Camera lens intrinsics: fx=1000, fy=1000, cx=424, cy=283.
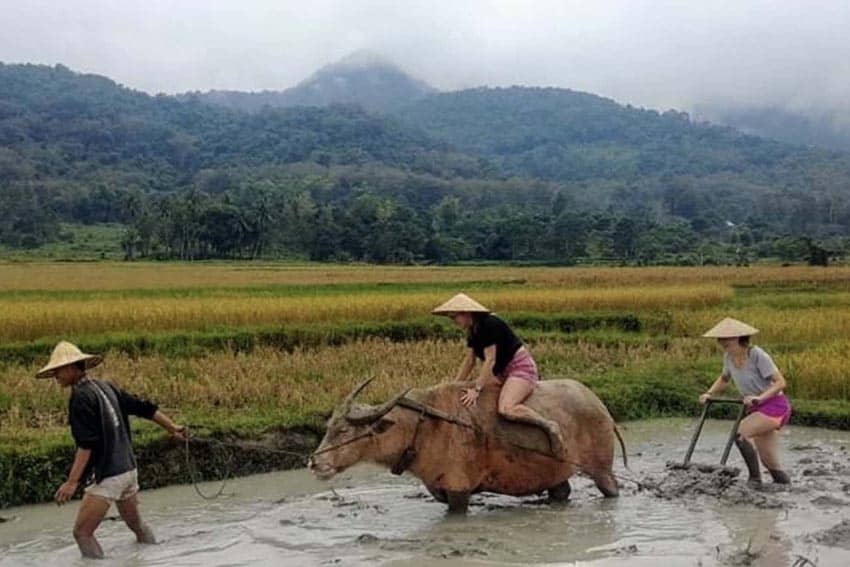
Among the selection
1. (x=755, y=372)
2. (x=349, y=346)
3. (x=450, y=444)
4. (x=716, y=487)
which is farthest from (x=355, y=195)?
(x=450, y=444)

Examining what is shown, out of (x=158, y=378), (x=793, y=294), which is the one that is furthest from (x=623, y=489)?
(x=793, y=294)

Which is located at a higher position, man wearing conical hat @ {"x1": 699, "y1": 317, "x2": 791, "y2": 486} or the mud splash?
man wearing conical hat @ {"x1": 699, "y1": 317, "x2": 791, "y2": 486}

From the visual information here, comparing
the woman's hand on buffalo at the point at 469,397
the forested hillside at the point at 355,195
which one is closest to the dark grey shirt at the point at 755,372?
the woman's hand on buffalo at the point at 469,397

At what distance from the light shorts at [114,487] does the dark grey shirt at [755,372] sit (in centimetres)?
494

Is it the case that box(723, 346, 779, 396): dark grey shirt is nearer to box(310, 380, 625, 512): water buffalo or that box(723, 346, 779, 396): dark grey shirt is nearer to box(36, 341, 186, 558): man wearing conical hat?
box(310, 380, 625, 512): water buffalo

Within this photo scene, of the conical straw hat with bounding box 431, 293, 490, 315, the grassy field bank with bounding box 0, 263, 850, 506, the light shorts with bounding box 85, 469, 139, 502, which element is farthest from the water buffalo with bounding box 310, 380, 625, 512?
the grassy field bank with bounding box 0, 263, 850, 506

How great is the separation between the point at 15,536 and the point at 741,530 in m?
5.63

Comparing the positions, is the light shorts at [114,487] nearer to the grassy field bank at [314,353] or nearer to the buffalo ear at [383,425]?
the buffalo ear at [383,425]

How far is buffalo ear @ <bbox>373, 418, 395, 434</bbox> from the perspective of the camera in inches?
301

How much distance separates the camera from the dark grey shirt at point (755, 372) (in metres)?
8.46

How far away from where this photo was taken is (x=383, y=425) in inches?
302

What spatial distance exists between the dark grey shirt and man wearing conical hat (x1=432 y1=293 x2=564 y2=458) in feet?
5.83

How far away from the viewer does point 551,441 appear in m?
7.98

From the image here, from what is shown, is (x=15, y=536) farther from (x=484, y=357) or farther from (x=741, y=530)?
(x=741, y=530)
